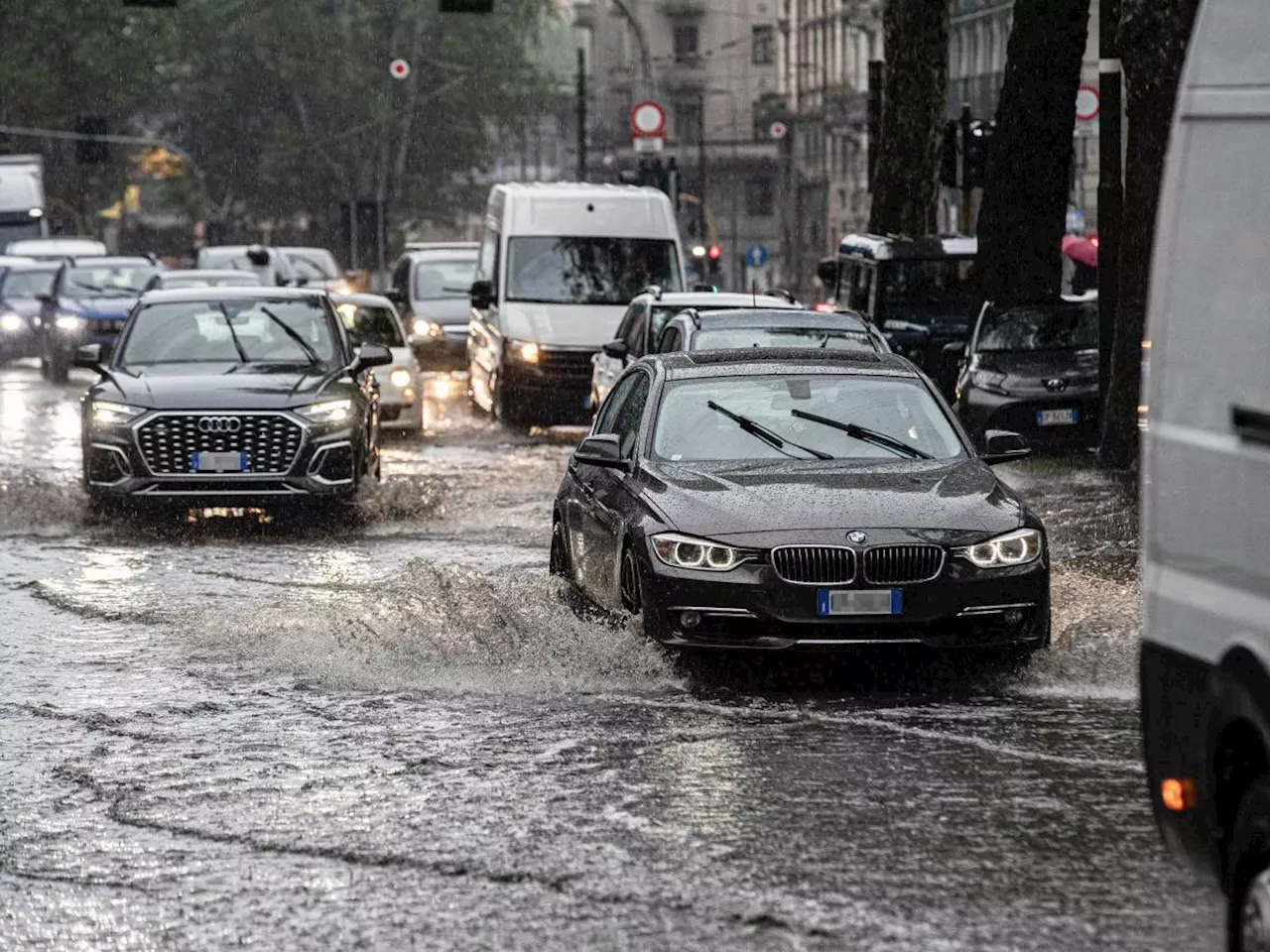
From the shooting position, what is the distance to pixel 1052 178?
27.7 metres

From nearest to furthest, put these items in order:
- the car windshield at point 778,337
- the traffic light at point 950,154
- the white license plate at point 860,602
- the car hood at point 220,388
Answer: the white license plate at point 860,602, the car hood at point 220,388, the car windshield at point 778,337, the traffic light at point 950,154

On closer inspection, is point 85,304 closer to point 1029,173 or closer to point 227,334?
point 1029,173

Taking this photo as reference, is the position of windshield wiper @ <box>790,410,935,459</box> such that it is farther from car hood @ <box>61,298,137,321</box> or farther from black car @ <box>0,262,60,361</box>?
black car @ <box>0,262,60,361</box>

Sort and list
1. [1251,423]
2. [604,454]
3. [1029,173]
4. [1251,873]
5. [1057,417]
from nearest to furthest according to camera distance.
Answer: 1. [1251,423]
2. [1251,873]
3. [604,454]
4. [1057,417]
5. [1029,173]

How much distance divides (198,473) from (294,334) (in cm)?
205

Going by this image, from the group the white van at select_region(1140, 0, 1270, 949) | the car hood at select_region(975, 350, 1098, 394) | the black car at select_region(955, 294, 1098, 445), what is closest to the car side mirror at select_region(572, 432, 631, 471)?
the white van at select_region(1140, 0, 1270, 949)

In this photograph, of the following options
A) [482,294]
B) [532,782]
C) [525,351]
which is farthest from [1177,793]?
[482,294]

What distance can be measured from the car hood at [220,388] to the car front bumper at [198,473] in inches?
3.8

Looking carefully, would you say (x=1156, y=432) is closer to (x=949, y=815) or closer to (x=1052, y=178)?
(x=949, y=815)

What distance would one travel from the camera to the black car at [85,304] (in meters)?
39.6

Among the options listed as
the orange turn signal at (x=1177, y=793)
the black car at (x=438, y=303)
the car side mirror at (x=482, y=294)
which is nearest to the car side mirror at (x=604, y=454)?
the orange turn signal at (x=1177, y=793)

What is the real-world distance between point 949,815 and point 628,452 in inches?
171

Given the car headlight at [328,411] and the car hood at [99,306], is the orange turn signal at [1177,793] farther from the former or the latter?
the car hood at [99,306]

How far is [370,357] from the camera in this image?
19797 mm
